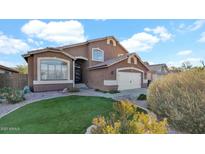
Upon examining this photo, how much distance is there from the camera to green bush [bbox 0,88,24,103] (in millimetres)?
5332

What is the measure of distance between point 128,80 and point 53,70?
10.3 feet

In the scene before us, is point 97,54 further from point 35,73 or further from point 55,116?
→ point 55,116

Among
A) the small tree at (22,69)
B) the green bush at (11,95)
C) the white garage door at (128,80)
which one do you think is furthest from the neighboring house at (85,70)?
the green bush at (11,95)

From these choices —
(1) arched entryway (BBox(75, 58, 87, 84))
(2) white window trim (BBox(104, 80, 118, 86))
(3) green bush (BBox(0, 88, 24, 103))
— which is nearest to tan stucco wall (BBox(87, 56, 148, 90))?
(2) white window trim (BBox(104, 80, 118, 86))

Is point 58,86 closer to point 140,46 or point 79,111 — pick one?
point 79,111

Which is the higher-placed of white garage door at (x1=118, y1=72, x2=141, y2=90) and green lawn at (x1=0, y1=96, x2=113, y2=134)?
white garage door at (x1=118, y1=72, x2=141, y2=90)

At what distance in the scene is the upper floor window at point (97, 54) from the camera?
8148 mm

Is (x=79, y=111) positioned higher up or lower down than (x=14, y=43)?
lower down

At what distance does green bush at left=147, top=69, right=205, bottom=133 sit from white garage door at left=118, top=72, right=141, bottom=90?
217cm

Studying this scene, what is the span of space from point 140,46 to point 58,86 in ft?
11.8

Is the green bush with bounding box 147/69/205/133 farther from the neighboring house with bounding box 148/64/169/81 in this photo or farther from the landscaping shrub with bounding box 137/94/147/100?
the landscaping shrub with bounding box 137/94/147/100

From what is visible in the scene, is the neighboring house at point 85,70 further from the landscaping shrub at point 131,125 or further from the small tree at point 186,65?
the landscaping shrub at point 131,125

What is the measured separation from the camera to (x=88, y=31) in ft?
14.1
